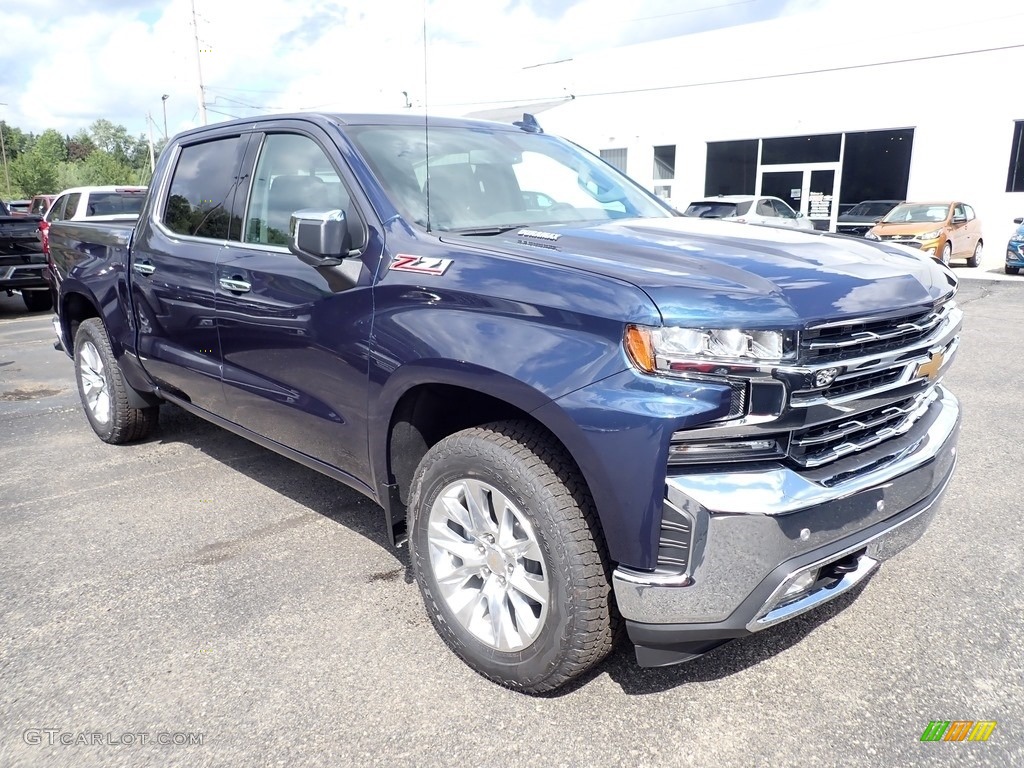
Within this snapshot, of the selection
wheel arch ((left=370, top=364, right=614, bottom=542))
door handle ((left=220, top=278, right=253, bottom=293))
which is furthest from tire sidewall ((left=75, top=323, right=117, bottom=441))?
wheel arch ((left=370, top=364, right=614, bottom=542))

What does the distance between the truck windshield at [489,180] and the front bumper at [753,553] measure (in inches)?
59.0

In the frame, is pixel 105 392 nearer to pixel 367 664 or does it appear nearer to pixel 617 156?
pixel 367 664

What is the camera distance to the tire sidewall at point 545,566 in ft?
7.54

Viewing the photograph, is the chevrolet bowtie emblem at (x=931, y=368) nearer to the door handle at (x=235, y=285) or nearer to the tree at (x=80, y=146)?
the door handle at (x=235, y=285)

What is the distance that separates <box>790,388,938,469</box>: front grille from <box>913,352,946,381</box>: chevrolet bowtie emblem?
8 centimetres

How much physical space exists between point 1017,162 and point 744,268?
20634mm

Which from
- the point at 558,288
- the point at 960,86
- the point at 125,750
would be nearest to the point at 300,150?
the point at 558,288

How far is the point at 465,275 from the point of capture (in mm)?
2521

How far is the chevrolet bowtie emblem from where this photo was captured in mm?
2609

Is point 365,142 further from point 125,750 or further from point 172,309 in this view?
point 125,750

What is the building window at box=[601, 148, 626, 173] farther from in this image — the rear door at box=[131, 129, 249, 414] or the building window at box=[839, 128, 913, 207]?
the rear door at box=[131, 129, 249, 414]

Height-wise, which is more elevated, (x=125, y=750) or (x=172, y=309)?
(x=172, y=309)

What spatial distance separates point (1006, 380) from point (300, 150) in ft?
20.8

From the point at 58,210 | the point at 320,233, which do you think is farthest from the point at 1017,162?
the point at 320,233
